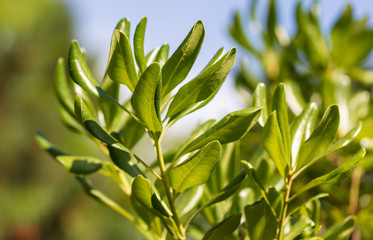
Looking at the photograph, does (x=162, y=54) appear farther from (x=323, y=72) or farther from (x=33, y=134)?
(x=33, y=134)

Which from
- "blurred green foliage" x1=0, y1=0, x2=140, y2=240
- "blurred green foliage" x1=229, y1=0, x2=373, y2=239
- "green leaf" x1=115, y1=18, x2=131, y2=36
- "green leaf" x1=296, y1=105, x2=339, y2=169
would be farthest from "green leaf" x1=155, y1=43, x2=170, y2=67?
"blurred green foliage" x1=0, y1=0, x2=140, y2=240

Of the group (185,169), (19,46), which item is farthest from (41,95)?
(185,169)

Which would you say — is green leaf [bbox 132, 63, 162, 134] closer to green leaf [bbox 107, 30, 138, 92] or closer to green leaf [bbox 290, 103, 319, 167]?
green leaf [bbox 107, 30, 138, 92]

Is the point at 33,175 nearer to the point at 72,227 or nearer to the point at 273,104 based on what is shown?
the point at 72,227

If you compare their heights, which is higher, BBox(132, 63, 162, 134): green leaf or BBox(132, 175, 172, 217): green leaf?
BBox(132, 63, 162, 134): green leaf

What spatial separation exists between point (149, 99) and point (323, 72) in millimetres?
536

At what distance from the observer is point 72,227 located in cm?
562

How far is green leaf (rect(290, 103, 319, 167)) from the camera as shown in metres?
0.37

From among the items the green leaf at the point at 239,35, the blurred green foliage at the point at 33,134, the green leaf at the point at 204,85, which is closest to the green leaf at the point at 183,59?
the green leaf at the point at 204,85

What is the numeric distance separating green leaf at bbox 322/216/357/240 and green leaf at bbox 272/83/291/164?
9 cm

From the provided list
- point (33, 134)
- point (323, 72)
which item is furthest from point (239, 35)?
point (33, 134)

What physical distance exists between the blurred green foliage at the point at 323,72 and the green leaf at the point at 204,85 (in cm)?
37

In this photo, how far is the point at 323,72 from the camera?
74cm

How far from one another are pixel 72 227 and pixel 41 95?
80.1 inches
